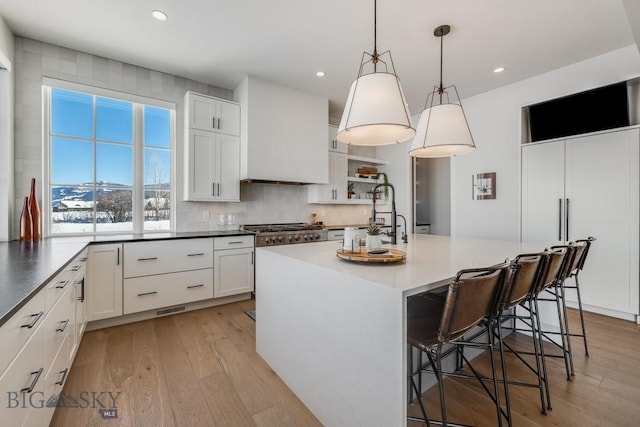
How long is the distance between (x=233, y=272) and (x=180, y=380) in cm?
160

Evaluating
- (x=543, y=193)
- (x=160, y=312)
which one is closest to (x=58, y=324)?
(x=160, y=312)

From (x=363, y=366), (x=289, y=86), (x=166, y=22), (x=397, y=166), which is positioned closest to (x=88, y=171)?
(x=166, y=22)

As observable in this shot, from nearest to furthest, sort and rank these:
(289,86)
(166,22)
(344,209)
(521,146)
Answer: (166,22) → (521,146) → (289,86) → (344,209)

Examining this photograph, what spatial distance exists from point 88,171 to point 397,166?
4.57 meters

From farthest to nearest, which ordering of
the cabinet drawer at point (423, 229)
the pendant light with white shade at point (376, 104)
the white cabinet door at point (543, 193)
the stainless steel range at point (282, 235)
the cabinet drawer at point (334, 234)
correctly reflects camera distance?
the cabinet drawer at point (423, 229), the cabinet drawer at point (334, 234), the stainless steel range at point (282, 235), the white cabinet door at point (543, 193), the pendant light with white shade at point (376, 104)

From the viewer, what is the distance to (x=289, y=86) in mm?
3939

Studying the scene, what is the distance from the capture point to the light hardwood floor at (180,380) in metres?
1.60

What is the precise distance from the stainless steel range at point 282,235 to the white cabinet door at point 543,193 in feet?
8.61

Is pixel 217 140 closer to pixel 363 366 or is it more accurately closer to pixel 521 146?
pixel 363 366

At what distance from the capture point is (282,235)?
3.73 metres

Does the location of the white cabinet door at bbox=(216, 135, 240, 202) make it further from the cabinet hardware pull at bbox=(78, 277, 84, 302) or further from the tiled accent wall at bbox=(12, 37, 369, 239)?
the cabinet hardware pull at bbox=(78, 277, 84, 302)

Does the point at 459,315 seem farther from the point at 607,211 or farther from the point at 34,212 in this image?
the point at 34,212

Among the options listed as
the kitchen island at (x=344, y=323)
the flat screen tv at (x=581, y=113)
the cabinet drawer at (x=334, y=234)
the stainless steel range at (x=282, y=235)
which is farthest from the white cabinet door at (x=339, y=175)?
the kitchen island at (x=344, y=323)

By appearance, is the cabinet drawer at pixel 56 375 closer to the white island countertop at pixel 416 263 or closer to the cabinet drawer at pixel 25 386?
the cabinet drawer at pixel 25 386
